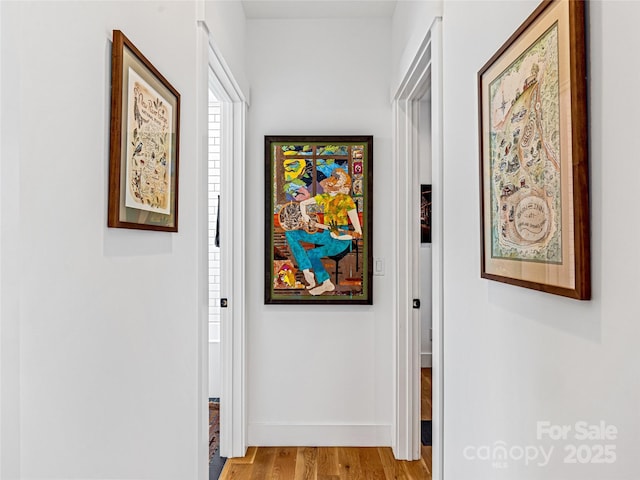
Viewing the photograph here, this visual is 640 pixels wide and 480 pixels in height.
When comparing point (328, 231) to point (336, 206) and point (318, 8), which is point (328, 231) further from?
point (318, 8)

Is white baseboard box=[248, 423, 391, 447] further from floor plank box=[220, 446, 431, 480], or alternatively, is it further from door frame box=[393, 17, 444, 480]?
door frame box=[393, 17, 444, 480]

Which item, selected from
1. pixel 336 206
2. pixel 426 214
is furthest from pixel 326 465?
pixel 426 214

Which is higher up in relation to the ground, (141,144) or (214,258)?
(141,144)

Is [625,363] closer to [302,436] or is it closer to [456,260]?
[456,260]

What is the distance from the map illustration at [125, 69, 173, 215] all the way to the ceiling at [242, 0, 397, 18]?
5.15 ft

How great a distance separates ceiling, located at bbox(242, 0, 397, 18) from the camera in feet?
9.15

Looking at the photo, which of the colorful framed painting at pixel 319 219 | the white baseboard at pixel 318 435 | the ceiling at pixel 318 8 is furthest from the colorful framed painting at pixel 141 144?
the white baseboard at pixel 318 435

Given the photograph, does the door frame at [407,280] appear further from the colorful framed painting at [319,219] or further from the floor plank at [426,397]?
the floor plank at [426,397]

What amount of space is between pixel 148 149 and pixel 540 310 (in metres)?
1.11

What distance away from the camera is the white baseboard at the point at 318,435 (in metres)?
3.02

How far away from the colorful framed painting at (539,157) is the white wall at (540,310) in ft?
0.08

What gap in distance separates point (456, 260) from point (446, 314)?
0.23 m

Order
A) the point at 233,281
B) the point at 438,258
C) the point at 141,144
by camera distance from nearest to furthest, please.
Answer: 1. the point at 141,144
2. the point at 438,258
3. the point at 233,281

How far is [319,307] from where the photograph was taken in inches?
120
